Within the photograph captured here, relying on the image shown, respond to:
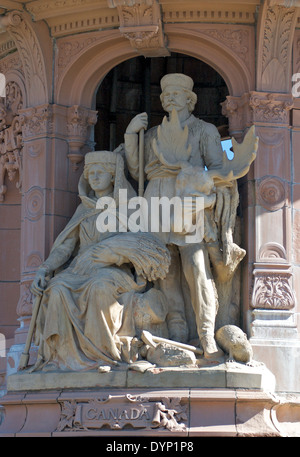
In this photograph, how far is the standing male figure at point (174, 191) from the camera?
16484 millimetres

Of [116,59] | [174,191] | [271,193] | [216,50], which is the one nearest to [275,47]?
[216,50]

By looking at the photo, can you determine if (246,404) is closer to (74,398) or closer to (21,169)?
(74,398)

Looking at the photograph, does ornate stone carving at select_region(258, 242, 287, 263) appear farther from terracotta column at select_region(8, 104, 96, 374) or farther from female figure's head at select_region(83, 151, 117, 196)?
terracotta column at select_region(8, 104, 96, 374)

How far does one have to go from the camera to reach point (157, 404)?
15.6 metres

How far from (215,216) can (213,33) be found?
2772 mm

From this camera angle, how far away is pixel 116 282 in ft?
54.0

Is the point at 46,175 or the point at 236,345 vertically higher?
the point at 46,175

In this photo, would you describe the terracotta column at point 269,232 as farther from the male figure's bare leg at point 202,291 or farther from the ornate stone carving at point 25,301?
the ornate stone carving at point 25,301

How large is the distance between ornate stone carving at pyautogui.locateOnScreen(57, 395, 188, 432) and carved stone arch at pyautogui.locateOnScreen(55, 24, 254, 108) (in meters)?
4.72

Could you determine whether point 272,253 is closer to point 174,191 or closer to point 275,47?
point 174,191

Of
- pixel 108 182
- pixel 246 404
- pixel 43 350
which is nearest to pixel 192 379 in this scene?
pixel 246 404

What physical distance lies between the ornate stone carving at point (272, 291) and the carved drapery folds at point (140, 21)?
11.9 feet

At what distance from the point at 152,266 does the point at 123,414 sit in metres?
2.03

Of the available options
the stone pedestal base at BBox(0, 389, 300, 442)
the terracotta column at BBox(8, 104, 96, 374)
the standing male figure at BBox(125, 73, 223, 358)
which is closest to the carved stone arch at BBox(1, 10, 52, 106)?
the terracotta column at BBox(8, 104, 96, 374)
